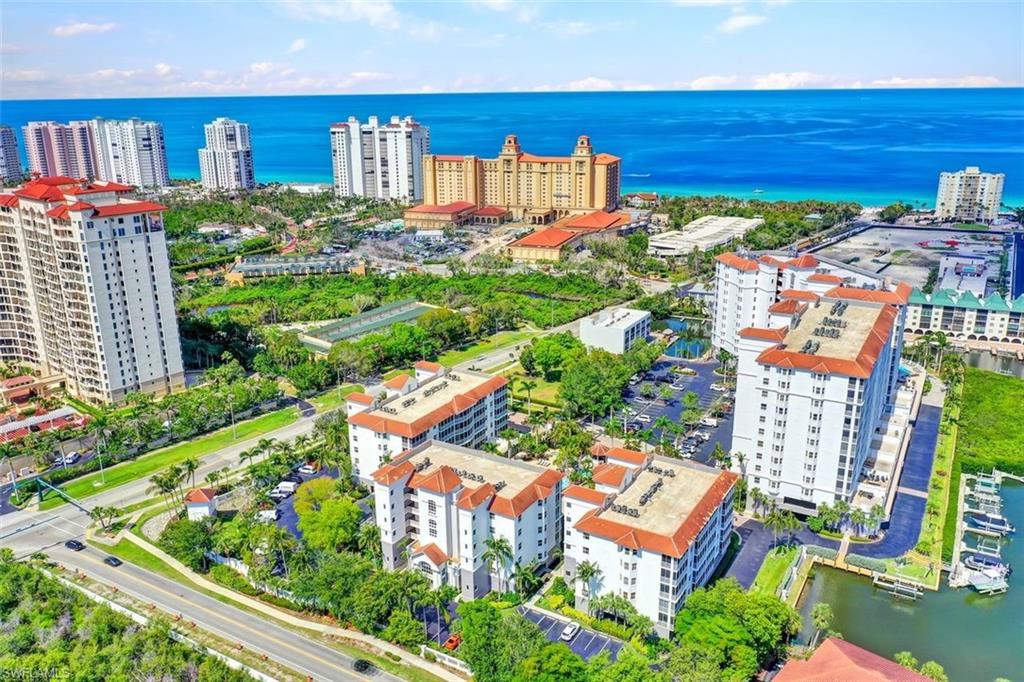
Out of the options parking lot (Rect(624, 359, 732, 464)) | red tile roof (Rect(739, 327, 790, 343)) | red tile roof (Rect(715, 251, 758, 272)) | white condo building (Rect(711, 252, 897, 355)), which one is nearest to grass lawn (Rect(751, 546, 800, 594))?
parking lot (Rect(624, 359, 732, 464))

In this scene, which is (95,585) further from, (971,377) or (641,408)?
(971,377)

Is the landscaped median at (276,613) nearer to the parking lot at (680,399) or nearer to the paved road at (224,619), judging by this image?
the paved road at (224,619)

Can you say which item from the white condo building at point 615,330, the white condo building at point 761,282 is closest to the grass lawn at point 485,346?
the white condo building at point 615,330

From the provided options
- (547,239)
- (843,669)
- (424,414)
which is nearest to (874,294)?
(424,414)

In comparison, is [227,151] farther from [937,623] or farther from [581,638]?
[937,623]

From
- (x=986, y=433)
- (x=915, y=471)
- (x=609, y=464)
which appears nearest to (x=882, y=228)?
(x=986, y=433)
